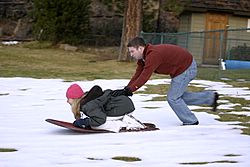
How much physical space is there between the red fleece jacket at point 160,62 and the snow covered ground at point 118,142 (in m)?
0.70

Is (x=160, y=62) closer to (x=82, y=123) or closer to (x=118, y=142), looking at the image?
(x=82, y=123)

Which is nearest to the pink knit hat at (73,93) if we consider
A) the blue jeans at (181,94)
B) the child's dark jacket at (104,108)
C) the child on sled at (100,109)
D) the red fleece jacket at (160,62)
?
the child on sled at (100,109)

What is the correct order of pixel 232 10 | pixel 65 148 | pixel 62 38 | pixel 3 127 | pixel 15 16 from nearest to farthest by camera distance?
pixel 65 148, pixel 3 127, pixel 232 10, pixel 62 38, pixel 15 16

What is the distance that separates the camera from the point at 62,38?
96.3 feet

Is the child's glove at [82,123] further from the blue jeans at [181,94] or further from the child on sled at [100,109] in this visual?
the blue jeans at [181,94]

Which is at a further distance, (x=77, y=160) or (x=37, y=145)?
(x=37, y=145)

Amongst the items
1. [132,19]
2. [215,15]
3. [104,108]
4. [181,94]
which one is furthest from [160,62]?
[215,15]

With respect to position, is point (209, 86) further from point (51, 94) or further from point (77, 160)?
point (77, 160)

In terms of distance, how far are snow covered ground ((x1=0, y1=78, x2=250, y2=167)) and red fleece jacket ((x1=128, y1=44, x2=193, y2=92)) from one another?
70 cm

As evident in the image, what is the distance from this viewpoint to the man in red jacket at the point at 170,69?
7332 mm

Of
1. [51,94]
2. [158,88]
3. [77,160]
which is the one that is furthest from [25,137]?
[158,88]

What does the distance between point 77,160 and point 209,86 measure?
9184 mm

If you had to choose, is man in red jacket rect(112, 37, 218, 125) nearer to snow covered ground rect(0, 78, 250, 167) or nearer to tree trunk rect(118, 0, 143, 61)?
snow covered ground rect(0, 78, 250, 167)

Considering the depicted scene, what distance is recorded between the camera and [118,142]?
6.53 metres
